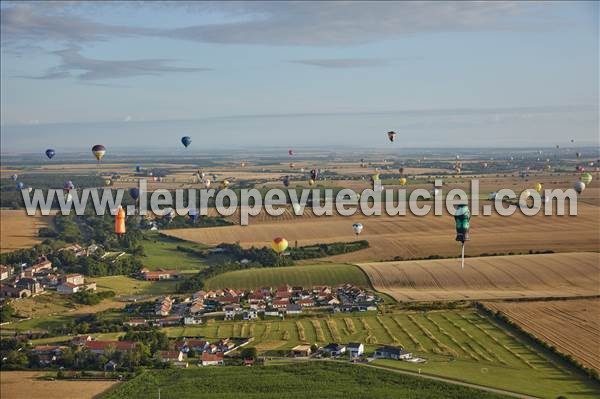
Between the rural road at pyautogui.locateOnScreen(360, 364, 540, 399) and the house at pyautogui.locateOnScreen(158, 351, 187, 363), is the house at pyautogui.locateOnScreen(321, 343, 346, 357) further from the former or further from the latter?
the house at pyautogui.locateOnScreen(158, 351, 187, 363)

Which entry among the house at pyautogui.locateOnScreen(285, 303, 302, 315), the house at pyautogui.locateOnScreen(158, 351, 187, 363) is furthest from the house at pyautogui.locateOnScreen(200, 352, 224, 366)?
the house at pyautogui.locateOnScreen(285, 303, 302, 315)

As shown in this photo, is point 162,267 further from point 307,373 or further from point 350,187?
point 350,187

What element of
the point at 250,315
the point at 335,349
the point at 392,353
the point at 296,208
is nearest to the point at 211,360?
the point at 335,349

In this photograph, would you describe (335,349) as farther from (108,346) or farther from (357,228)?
(357,228)

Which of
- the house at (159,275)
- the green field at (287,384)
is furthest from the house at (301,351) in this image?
the house at (159,275)

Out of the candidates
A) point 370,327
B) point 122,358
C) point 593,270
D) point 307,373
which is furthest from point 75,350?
point 593,270

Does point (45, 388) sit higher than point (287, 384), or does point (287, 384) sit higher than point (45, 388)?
point (287, 384)
